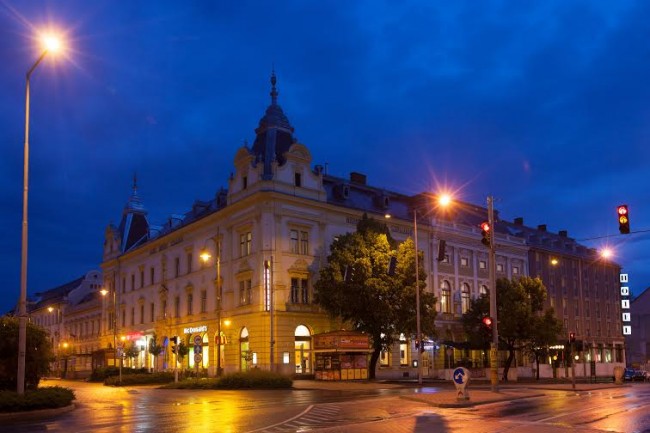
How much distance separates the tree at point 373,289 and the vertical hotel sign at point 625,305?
184 ft

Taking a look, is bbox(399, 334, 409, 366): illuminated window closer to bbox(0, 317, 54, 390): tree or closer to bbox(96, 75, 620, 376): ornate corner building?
bbox(96, 75, 620, 376): ornate corner building

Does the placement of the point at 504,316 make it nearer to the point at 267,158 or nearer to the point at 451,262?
the point at 451,262

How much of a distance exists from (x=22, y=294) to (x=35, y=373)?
4.39 meters

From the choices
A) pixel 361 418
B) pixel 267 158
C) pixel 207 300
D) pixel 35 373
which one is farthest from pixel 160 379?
pixel 361 418

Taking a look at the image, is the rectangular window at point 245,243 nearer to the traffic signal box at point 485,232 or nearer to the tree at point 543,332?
the tree at point 543,332

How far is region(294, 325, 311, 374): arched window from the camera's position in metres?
54.2

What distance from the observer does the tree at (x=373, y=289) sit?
166 ft

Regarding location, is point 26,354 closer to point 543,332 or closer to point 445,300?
point 543,332

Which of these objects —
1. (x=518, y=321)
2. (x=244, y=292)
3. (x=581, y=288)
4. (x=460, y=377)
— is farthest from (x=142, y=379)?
(x=581, y=288)

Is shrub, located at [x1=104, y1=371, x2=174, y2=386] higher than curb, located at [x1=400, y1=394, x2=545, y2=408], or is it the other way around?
curb, located at [x1=400, y1=394, x2=545, y2=408]

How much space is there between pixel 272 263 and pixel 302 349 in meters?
7.26

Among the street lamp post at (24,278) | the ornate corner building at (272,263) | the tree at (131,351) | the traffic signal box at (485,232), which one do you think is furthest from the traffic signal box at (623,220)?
the tree at (131,351)

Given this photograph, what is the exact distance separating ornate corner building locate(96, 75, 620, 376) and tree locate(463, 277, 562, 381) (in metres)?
3.51

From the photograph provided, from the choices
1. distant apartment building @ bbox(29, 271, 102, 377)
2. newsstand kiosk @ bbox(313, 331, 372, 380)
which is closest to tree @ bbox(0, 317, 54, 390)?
newsstand kiosk @ bbox(313, 331, 372, 380)
